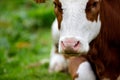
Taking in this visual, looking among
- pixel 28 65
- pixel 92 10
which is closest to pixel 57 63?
pixel 28 65

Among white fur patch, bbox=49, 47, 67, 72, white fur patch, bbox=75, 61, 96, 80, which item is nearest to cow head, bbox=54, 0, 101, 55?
white fur patch, bbox=75, 61, 96, 80

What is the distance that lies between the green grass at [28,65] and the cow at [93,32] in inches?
49.3

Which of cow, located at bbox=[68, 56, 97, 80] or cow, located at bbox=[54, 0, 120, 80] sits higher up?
cow, located at bbox=[54, 0, 120, 80]

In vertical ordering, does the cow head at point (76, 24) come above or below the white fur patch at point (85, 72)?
above

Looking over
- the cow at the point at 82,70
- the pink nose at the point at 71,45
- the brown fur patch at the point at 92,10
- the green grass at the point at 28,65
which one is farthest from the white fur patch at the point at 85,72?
the green grass at the point at 28,65

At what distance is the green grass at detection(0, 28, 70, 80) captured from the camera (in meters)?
8.14

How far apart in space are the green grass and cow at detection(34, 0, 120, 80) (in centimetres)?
125

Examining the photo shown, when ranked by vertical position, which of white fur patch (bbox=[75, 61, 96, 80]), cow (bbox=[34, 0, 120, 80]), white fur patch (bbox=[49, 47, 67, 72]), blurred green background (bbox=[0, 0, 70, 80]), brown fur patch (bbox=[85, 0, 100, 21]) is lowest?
blurred green background (bbox=[0, 0, 70, 80])

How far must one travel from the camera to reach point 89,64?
6961mm

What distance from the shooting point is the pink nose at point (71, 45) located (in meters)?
5.99

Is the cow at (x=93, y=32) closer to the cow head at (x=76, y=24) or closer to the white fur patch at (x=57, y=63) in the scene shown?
the cow head at (x=76, y=24)

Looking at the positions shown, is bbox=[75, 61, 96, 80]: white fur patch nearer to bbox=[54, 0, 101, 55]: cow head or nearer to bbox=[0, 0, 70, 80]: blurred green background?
bbox=[54, 0, 101, 55]: cow head

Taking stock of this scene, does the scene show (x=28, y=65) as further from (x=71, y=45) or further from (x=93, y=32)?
(x=71, y=45)

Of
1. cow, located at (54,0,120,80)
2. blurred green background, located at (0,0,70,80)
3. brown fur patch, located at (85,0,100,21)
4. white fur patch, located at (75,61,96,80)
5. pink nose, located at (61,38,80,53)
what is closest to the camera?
pink nose, located at (61,38,80,53)
